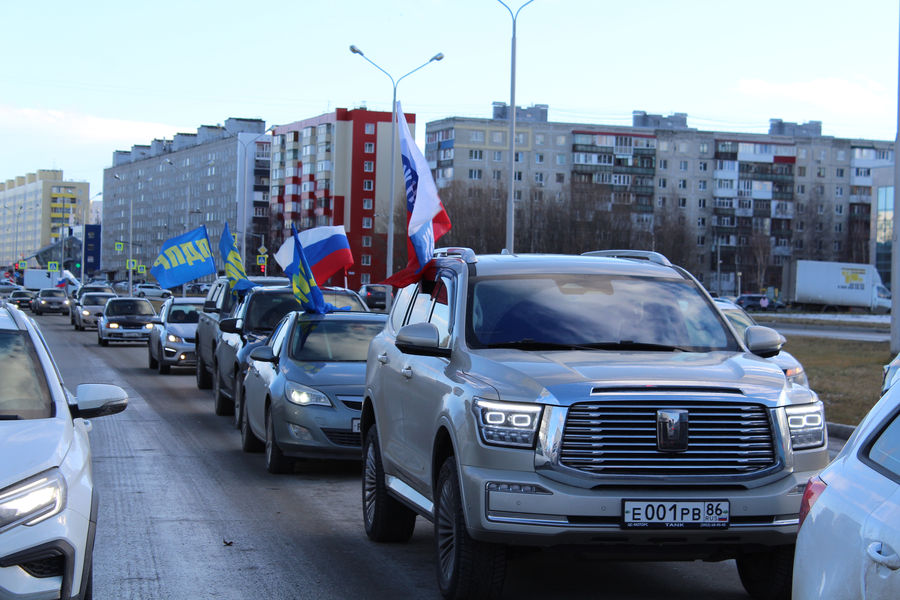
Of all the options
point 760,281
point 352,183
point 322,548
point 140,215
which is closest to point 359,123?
point 352,183

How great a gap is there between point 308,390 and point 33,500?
5.74 meters

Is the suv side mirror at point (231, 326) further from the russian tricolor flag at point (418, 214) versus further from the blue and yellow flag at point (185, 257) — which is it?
the blue and yellow flag at point (185, 257)

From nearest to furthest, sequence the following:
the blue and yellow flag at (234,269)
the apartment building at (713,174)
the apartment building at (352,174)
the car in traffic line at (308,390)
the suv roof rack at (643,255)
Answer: the suv roof rack at (643,255)
the car in traffic line at (308,390)
the blue and yellow flag at (234,269)
the apartment building at (713,174)
the apartment building at (352,174)

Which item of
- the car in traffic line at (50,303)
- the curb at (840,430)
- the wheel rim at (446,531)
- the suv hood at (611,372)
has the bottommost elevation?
the car in traffic line at (50,303)

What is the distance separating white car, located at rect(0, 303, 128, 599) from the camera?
4.06 metres

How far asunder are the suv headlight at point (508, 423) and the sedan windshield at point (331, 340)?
19.7ft

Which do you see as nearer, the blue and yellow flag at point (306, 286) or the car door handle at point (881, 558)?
the car door handle at point (881, 558)

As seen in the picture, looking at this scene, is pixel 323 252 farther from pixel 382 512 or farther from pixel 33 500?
pixel 33 500

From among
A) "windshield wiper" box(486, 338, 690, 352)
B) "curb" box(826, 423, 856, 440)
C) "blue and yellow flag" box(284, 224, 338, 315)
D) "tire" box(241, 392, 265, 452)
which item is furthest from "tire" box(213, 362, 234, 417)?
"windshield wiper" box(486, 338, 690, 352)

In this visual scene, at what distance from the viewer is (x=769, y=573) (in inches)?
215

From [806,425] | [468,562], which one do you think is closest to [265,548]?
[468,562]

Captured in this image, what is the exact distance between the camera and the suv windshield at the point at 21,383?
4941mm

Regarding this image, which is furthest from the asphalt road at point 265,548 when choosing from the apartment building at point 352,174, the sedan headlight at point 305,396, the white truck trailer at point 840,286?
the apartment building at point 352,174

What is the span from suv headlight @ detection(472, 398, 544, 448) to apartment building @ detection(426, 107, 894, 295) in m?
113
